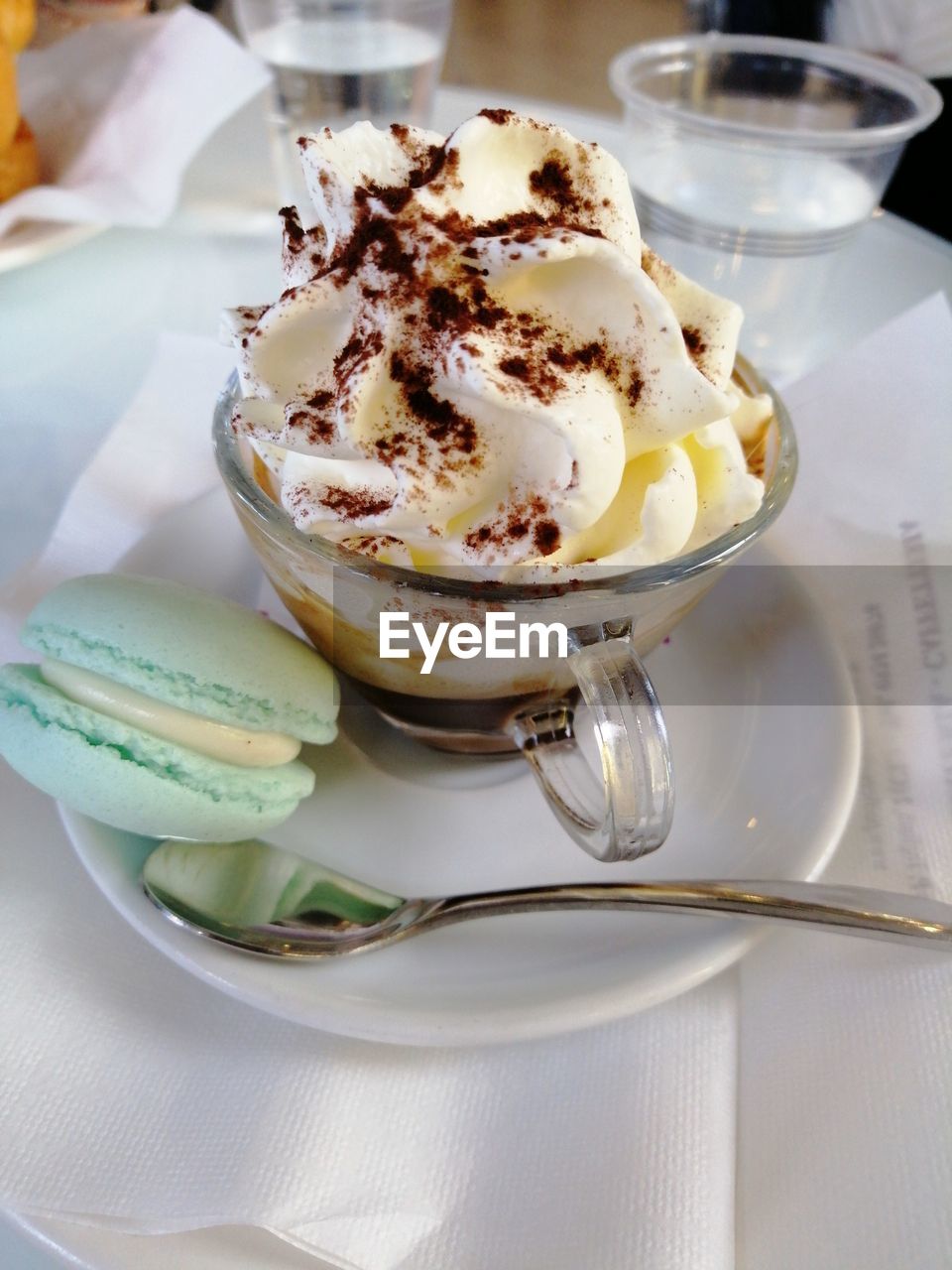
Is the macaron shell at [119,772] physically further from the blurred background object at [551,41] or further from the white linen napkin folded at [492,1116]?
the blurred background object at [551,41]

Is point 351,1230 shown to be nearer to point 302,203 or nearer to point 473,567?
point 473,567

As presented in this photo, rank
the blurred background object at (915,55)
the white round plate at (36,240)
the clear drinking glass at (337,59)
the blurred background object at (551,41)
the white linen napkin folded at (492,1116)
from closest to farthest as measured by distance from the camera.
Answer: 1. the white linen napkin folded at (492,1116)
2. the white round plate at (36,240)
3. the clear drinking glass at (337,59)
4. the blurred background object at (915,55)
5. the blurred background object at (551,41)

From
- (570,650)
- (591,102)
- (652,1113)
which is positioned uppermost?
(570,650)

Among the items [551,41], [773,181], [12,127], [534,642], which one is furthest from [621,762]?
[551,41]

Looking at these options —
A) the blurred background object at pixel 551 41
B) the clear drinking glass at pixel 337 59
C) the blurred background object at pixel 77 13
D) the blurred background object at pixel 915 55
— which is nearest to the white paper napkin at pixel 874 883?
the clear drinking glass at pixel 337 59

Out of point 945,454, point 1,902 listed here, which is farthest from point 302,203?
point 1,902

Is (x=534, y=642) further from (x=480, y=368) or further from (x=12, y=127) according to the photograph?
(x=12, y=127)

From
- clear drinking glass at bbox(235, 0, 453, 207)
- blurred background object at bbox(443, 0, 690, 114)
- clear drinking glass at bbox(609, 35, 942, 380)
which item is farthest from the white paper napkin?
blurred background object at bbox(443, 0, 690, 114)
